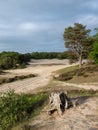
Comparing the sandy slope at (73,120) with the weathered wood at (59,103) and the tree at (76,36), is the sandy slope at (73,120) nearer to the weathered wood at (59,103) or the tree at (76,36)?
the weathered wood at (59,103)

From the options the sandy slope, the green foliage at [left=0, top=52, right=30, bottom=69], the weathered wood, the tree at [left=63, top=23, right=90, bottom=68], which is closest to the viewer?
the sandy slope

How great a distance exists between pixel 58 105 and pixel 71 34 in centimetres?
4478

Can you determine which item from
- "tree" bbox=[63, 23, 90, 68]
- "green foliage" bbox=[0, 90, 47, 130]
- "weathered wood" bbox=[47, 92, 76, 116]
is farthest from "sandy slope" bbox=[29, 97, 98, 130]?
"tree" bbox=[63, 23, 90, 68]

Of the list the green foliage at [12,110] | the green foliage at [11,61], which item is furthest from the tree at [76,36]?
the green foliage at [12,110]

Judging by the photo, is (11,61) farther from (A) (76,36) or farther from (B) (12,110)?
(B) (12,110)

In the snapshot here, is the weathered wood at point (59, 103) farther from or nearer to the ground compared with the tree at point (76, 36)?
nearer to the ground

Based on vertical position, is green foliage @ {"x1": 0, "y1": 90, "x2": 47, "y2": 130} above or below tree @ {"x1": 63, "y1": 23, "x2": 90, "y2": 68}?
below

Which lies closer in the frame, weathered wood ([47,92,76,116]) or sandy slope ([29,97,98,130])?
sandy slope ([29,97,98,130])

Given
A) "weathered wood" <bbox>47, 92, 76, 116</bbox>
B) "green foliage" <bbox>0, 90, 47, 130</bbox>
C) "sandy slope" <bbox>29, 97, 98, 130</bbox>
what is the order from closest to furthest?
"sandy slope" <bbox>29, 97, 98, 130</bbox> < "green foliage" <bbox>0, 90, 47, 130</bbox> < "weathered wood" <bbox>47, 92, 76, 116</bbox>

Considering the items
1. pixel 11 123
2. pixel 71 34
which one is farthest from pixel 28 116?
pixel 71 34

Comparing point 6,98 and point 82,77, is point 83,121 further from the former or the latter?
point 82,77

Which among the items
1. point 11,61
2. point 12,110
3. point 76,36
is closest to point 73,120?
point 12,110

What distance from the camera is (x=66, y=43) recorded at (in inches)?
2318

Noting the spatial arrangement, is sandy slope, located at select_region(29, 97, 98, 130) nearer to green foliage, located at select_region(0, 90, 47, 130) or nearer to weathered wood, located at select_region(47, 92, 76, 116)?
weathered wood, located at select_region(47, 92, 76, 116)
